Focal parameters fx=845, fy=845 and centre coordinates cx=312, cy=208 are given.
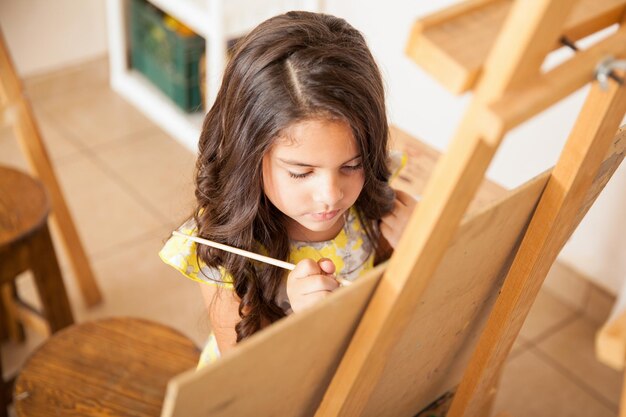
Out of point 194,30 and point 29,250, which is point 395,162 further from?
point 194,30

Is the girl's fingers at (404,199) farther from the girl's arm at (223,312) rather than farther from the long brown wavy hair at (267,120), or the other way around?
the girl's arm at (223,312)

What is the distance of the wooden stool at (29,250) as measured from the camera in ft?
6.07

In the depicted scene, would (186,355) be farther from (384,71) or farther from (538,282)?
(384,71)

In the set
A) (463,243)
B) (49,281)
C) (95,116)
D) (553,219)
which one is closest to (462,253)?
(463,243)

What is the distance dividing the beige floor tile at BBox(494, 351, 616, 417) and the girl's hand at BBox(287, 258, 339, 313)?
1313 mm

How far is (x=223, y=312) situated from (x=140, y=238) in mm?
1492

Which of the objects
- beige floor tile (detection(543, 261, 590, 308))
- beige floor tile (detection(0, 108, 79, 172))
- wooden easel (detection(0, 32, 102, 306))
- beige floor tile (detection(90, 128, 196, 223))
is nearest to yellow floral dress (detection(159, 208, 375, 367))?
wooden easel (detection(0, 32, 102, 306))

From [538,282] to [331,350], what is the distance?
344 mm

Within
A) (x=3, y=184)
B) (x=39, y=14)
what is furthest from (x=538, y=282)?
(x=39, y=14)

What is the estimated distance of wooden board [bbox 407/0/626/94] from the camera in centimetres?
71

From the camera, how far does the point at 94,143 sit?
3141mm

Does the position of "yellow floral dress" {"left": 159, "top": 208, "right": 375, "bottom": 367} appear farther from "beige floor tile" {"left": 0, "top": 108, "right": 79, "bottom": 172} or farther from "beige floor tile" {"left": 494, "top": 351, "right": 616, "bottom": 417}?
"beige floor tile" {"left": 0, "top": 108, "right": 79, "bottom": 172}

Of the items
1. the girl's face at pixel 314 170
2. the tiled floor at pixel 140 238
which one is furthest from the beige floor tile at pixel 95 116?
the girl's face at pixel 314 170

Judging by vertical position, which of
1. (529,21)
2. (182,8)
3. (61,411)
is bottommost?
(182,8)
